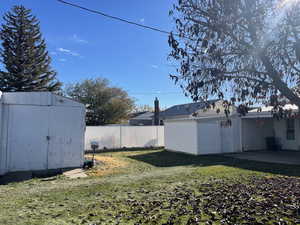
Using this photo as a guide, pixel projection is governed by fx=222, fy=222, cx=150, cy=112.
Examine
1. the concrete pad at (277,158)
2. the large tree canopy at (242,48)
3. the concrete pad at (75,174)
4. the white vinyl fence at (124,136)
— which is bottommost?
the concrete pad at (75,174)

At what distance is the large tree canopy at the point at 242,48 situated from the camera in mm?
3627

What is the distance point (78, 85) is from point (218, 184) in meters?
23.7

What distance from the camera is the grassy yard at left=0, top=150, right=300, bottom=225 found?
3875 millimetres

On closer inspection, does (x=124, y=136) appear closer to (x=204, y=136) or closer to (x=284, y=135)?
(x=204, y=136)

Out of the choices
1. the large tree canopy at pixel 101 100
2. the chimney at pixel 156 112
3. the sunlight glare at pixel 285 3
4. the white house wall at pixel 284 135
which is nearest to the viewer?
the sunlight glare at pixel 285 3

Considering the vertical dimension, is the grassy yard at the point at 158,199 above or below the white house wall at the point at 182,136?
below

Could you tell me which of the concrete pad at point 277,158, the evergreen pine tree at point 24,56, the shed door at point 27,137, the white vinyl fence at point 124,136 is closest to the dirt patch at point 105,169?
the shed door at point 27,137

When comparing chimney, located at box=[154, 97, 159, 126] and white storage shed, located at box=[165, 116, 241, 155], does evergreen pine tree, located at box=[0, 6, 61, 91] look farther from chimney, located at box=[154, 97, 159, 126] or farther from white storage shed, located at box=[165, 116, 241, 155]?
white storage shed, located at box=[165, 116, 241, 155]

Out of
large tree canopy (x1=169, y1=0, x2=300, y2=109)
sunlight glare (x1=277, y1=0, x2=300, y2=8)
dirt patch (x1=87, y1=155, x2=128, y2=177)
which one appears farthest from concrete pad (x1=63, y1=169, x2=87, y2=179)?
sunlight glare (x1=277, y1=0, x2=300, y2=8)

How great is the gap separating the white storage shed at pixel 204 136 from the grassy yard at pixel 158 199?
17.1ft

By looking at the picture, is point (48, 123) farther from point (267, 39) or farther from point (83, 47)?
point (83, 47)

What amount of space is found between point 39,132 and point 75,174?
2.11 metres

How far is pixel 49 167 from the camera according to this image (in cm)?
832

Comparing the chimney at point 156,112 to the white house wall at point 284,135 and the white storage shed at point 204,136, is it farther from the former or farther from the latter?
the white house wall at point 284,135
